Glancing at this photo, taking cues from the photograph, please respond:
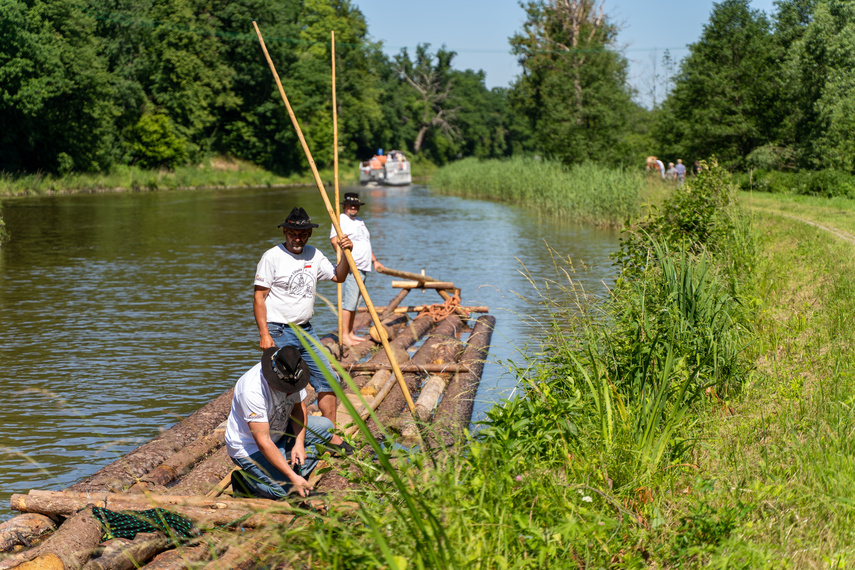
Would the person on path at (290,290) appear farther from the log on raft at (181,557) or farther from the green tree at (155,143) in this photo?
the green tree at (155,143)

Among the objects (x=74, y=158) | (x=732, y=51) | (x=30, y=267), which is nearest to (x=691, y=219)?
(x=30, y=267)

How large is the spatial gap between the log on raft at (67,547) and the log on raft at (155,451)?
86cm

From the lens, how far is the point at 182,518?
516 centimetres

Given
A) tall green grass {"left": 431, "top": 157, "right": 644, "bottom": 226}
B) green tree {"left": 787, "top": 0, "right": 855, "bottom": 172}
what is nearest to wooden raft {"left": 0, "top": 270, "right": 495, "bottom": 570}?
tall green grass {"left": 431, "top": 157, "right": 644, "bottom": 226}

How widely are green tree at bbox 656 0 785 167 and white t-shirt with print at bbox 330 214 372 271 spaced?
2516cm

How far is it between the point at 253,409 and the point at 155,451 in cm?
184

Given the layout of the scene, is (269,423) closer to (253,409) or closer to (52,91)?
(253,409)

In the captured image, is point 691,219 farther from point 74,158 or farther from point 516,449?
point 74,158

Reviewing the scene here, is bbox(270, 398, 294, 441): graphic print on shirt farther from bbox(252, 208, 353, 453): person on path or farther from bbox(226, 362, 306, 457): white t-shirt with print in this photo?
bbox(252, 208, 353, 453): person on path

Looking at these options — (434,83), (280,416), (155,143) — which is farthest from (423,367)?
(434,83)

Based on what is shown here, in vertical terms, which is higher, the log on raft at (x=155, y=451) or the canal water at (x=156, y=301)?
the log on raft at (x=155, y=451)

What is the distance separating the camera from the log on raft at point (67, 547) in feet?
15.3

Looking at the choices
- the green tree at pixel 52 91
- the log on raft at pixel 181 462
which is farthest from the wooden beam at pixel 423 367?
the green tree at pixel 52 91

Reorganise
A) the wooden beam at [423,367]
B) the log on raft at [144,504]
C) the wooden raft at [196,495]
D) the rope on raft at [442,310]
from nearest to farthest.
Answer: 1. the wooden raft at [196,495]
2. the log on raft at [144,504]
3. the wooden beam at [423,367]
4. the rope on raft at [442,310]
